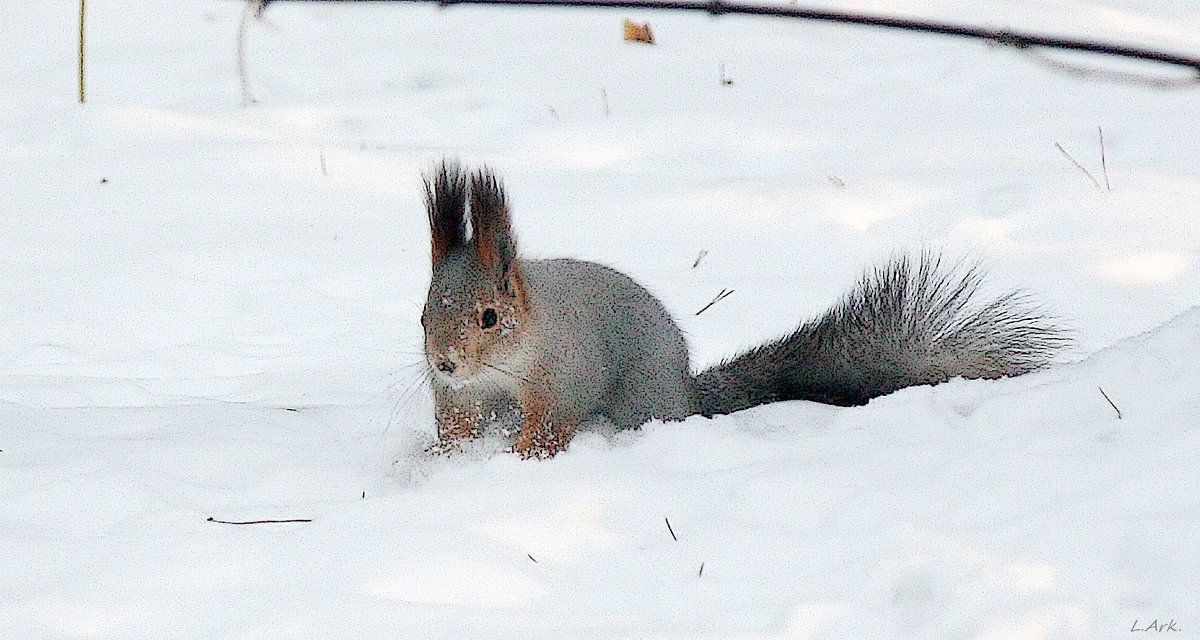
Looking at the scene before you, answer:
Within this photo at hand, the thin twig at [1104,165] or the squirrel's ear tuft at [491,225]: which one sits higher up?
the squirrel's ear tuft at [491,225]

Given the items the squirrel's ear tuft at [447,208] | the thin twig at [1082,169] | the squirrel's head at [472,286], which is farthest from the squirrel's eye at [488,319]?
the thin twig at [1082,169]

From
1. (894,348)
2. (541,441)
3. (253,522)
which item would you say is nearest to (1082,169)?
(894,348)

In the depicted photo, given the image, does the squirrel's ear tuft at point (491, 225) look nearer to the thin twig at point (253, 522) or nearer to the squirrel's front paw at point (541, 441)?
the squirrel's front paw at point (541, 441)

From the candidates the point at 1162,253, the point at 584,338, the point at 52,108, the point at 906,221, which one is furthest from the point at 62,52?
the point at 1162,253

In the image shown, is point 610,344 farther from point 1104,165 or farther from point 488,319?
point 1104,165

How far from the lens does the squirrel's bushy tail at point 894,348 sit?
2.59 meters

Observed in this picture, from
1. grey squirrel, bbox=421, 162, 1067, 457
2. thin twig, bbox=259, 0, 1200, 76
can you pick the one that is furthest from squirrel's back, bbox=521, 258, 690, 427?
thin twig, bbox=259, 0, 1200, 76

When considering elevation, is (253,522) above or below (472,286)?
below

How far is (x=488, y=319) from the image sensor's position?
7.95 ft

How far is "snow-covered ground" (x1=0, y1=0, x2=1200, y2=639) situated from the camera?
5.70 feet

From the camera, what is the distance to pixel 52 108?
4.78 metres

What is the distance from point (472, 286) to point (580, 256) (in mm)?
1390

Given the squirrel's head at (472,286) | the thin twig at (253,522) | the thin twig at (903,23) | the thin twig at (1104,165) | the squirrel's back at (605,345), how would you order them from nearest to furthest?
the thin twig at (903,23) < the thin twig at (253,522) < the squirrel's head at (472,286) < the squirrel's back at (605,345) < the thin twig at (1104,165)

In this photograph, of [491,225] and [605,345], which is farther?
[605,345]
